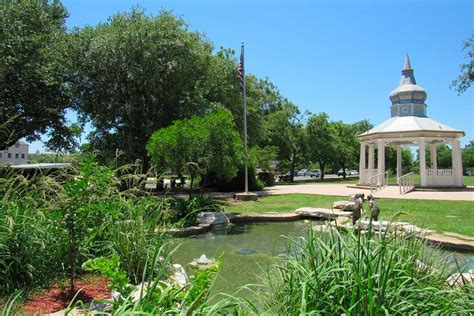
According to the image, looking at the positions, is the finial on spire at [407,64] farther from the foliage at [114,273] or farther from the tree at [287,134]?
the foliage at [114,273]

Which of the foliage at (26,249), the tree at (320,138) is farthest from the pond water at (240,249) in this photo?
the tree at (320,138)

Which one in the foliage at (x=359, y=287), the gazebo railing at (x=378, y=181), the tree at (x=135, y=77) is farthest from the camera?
the gazebo railing at (x=378, y=181)

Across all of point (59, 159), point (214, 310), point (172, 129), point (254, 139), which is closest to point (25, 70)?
point (172, 129)

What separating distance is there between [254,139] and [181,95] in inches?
268

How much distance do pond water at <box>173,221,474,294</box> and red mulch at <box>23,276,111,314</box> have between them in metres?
1.23

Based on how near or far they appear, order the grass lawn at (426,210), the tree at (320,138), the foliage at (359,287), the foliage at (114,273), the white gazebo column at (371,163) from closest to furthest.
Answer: the foliage at (359,287), the foliage at (114,273), the grass lawn at (426,210), the white gazebo column at (371,163), the tree at (320,138)

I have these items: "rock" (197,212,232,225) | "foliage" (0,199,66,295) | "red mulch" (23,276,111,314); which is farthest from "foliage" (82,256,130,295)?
"rock" (197,212,232,225)

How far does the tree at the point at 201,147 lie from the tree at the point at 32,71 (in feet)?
20.8

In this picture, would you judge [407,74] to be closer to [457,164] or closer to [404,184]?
[457,164]

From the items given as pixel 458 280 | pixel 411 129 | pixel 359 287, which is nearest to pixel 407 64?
pixel 411 129

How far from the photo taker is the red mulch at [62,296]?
13.1ft

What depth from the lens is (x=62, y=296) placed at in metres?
4.41

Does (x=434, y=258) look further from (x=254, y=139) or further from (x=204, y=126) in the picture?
(x=254, y=139)

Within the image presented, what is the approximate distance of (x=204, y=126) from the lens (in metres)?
12.4
